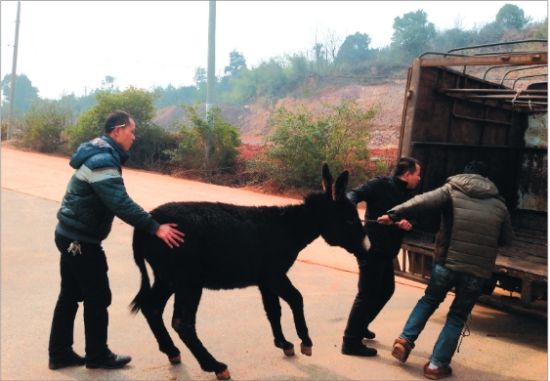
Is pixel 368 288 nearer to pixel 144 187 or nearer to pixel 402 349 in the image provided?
pixel 402 349

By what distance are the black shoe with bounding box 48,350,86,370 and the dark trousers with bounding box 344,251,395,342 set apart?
2.11m

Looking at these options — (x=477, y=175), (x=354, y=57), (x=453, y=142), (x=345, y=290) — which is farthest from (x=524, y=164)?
(x=354, y=57)

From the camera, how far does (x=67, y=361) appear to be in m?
4.02

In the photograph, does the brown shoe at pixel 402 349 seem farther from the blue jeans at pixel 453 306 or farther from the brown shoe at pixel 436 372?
the brown shoe at pixel 436 372

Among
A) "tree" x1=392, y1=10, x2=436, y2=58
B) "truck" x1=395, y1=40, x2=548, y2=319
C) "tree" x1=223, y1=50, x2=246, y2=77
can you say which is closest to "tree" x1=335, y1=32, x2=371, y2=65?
"tree" x1=392, y1=10, x2=436, y2=58

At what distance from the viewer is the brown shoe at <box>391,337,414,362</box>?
416 cm

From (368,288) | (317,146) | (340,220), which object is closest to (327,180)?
(340,220)

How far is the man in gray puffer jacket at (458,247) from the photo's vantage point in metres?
4.07

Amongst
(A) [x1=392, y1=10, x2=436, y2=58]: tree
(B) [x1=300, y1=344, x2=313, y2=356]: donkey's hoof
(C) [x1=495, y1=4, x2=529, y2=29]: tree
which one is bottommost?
(B) [x1=300, y1=344, x2=313, y2=356]: donkey's hoof

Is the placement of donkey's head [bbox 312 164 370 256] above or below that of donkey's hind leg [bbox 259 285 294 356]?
above

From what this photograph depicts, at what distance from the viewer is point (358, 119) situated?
13.5m

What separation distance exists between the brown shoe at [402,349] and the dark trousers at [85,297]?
2210 mm

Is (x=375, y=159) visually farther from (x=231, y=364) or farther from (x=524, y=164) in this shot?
(x=231, y=364)

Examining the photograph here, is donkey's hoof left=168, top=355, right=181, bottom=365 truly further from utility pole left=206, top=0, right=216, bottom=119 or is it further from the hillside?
the hillside
